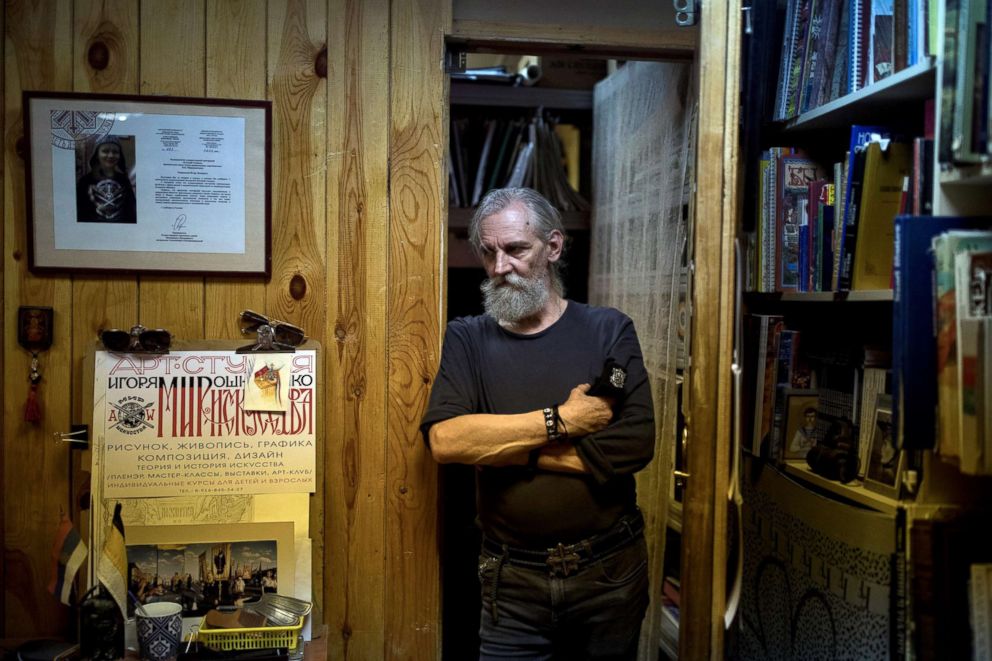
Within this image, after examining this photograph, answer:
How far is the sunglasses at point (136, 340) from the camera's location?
1.96 metres

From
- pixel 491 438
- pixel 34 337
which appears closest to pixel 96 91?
pixel 34 337

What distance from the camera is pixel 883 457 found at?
1.76 m

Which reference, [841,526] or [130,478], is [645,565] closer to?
[841,526]

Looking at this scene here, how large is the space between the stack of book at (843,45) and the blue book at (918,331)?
1.30ft

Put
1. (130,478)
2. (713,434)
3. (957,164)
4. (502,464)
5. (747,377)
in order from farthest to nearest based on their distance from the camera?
(747,377) → (130,478) → (502,464) → (713,434) → (957,164)

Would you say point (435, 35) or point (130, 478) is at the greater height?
point (435, 35)

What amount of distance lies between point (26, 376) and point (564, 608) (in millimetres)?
1410

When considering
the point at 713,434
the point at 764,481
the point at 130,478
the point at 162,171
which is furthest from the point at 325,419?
the point at 764,481

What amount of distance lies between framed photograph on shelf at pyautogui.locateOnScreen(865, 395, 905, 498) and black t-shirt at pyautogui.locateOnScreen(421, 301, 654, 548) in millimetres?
480

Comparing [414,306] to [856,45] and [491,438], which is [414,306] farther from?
[856,45]

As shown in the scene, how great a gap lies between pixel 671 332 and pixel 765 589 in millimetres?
739

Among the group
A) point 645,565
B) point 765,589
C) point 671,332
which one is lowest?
point 765,589

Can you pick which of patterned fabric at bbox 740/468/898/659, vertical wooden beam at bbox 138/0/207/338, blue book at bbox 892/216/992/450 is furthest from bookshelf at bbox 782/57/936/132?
vertical wooden beam at bbox 138/0/207/338

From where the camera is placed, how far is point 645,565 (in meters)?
1.93
